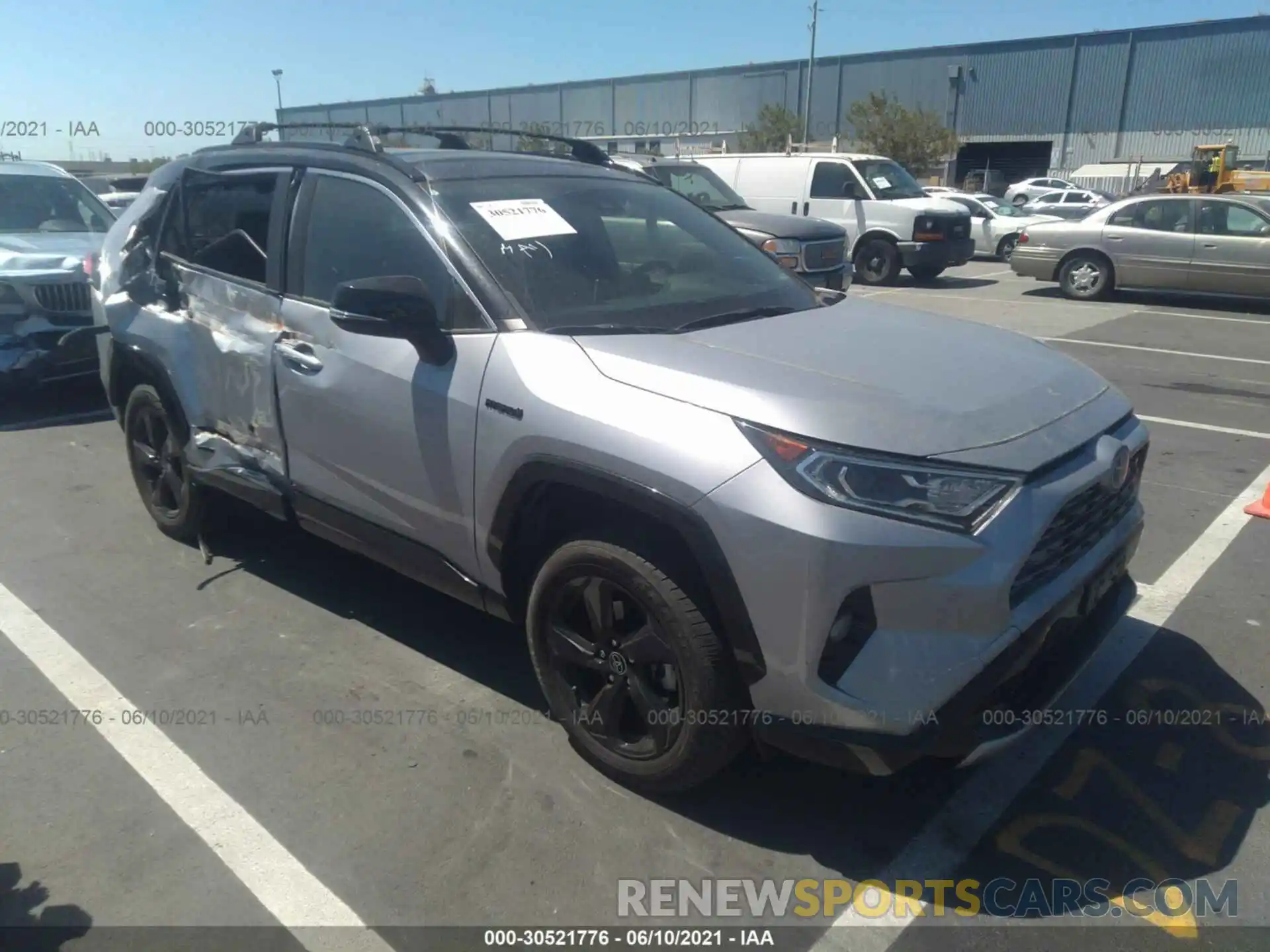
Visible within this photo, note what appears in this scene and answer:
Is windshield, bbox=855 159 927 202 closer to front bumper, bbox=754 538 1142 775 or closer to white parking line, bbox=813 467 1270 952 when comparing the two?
white parking line, bbox=813 467 1270 952

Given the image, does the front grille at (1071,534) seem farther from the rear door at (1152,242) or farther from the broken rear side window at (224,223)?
the rear door at (1152,242)

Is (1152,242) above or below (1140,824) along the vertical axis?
above

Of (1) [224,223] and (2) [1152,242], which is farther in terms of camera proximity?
(2) [1152,242]

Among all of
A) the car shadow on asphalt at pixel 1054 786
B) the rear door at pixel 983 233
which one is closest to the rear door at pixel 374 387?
the car shadow on asphalt at pixel 1054 786

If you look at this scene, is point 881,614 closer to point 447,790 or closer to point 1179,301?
point 447,790

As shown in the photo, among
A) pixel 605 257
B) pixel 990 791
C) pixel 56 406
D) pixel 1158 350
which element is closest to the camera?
pixel 990 791

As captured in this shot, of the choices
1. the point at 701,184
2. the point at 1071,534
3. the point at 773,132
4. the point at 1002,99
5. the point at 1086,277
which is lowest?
the point at 1086,277

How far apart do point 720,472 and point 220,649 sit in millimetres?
2478

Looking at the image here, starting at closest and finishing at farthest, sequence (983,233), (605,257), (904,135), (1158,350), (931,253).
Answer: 1. (605,257)
2. (1158,350)
3. (931,253)
4. (983,233)
5. (904,135)

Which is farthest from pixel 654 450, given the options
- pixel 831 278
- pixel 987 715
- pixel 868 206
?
pixel 868 206

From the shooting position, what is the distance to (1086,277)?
48.7ft

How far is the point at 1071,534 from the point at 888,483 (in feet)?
2.24

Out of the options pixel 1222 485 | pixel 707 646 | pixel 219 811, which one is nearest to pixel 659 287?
pixel 707 646

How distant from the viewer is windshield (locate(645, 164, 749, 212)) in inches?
527
